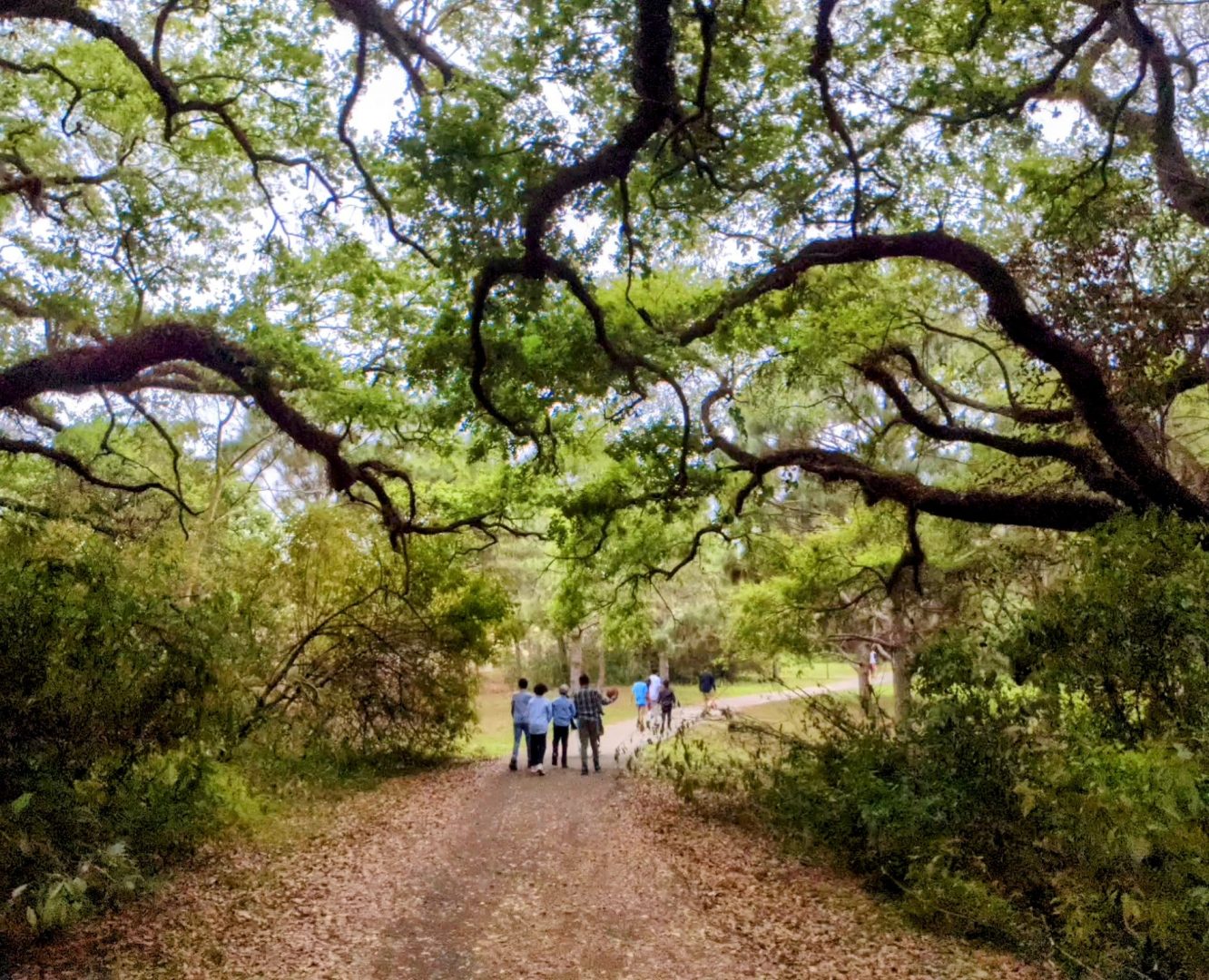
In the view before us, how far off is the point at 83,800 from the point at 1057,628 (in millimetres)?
7328

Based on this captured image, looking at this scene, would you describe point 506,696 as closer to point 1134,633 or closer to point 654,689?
point 654,689

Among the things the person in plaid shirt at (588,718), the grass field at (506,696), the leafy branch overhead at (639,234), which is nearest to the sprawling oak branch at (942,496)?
the leafy branch overhead at (639,234)

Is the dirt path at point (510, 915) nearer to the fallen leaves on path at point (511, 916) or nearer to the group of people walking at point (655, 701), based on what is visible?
the fallen leaves on path at point (511, 916)

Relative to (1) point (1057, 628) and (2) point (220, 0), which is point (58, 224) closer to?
(2) point (220, 0)

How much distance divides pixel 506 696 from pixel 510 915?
32502mm

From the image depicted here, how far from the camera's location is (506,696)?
3856 centimetres

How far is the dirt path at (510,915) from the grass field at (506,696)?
7.57 meters

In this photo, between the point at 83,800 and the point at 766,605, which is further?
the point at 766,605

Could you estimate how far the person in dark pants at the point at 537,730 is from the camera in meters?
14.6

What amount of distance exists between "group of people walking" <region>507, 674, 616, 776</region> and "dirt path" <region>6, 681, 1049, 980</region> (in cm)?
410

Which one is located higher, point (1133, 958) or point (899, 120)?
point (899, 120)

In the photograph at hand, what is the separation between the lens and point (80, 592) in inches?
267

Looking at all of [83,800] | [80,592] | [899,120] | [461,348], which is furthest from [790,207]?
[83,800]

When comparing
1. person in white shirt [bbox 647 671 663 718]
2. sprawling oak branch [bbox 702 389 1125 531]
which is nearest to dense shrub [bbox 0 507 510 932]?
sprawling oak branch [bbox 702 389 1125 531]
